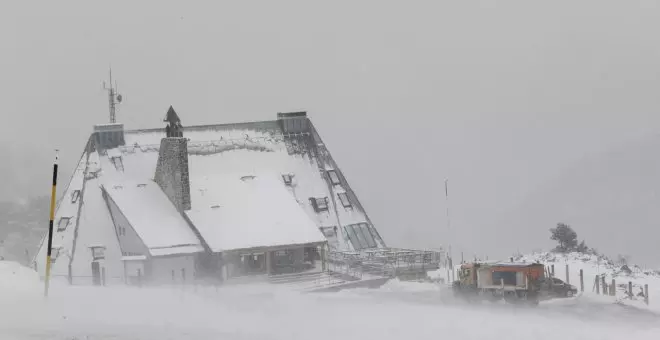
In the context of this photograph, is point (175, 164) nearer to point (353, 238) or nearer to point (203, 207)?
point (203, 207)

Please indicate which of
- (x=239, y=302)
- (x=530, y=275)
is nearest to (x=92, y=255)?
(x=239, y=302)

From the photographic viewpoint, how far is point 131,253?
53.6 metres

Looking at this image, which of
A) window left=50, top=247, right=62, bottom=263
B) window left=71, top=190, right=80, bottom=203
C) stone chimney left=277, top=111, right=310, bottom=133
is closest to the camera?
window left=50, top=247, right=62, bottom=263

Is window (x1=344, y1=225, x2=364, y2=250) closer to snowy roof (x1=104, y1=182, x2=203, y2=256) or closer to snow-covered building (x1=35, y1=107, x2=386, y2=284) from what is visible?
snow-covered building (x1=35, y1=107, x2=386, y2=284)

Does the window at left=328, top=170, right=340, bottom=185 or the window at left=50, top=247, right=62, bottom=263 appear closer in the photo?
the window at left=50, top=247, right=62, bottom=263

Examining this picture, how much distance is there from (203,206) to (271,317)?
862 inches

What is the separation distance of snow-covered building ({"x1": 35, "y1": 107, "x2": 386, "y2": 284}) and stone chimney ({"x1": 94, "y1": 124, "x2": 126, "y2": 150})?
63 millimetres

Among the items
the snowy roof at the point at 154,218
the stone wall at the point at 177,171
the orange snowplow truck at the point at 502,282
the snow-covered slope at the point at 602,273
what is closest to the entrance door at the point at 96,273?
the snowy roof at the point at 154,218

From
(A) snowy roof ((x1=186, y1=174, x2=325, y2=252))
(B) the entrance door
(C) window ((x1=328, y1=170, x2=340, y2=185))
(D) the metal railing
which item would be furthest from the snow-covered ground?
(C) window ((x1=328, y1=170, x2=340, y2=185))

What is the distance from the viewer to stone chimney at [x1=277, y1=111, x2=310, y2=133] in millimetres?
65438

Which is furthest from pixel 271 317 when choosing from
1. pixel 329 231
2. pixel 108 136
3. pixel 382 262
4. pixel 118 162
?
pixel 108 136

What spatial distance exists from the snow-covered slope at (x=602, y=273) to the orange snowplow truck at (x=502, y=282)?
14.8 ft

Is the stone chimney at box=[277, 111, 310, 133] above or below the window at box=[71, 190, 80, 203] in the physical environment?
above

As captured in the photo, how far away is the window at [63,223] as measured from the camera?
2231 inches
